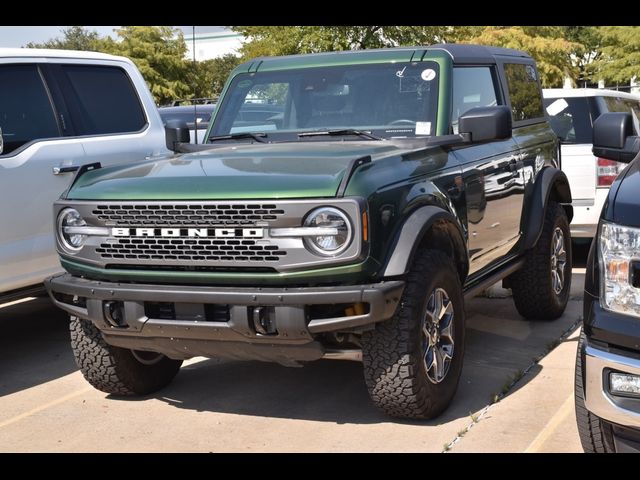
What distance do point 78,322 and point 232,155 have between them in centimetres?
122

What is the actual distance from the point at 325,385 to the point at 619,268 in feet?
7.68

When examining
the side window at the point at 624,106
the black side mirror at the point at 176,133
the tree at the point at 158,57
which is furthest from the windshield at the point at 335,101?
the tree at the point at 158,57

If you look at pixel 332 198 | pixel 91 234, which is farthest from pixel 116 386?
pixel 332 198

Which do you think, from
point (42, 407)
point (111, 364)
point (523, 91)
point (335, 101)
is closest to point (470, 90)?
point (335, 101)

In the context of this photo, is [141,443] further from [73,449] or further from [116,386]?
[116,386]

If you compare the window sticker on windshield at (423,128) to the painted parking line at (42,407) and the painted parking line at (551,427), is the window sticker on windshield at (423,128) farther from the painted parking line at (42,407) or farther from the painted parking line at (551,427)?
the painted parking line at (42,407)

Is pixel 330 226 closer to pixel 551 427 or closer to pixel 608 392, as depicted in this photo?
pixel 608 392

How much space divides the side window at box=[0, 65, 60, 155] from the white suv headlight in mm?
3866

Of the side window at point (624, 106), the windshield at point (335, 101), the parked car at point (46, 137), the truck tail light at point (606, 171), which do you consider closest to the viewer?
the windshield at point (335, 101)

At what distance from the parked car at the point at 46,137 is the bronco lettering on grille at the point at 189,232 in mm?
1042

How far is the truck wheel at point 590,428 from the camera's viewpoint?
3539 millimetres

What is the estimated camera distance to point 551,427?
14.6 feet

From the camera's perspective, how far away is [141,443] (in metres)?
4.45
